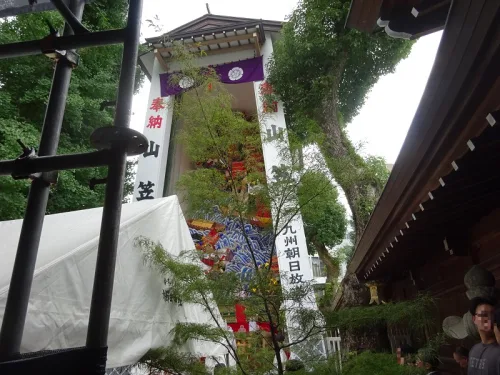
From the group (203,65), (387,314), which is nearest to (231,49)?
(203,65)

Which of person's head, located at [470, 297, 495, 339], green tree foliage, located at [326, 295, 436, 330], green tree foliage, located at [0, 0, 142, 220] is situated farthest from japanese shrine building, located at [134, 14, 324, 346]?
person's head, located at [470, 297, 495, 339]

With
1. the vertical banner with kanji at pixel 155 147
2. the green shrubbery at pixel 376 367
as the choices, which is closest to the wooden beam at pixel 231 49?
the vertical banner with kanji at pixel 155 147

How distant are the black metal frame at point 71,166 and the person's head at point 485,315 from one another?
1.98 m

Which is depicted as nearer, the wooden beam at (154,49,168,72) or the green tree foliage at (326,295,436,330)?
the green tree foliage at (326,295,436,330)

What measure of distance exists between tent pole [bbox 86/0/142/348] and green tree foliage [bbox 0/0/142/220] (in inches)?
274

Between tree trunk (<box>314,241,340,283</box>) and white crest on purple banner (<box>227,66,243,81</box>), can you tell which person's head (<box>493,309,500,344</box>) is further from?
tree trunk (<box>314,241,340,283</box>)

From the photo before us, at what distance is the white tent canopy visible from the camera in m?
2.94

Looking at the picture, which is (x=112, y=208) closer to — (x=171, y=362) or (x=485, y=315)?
(x=485, y=315)

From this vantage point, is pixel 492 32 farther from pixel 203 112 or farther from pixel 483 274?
pixel 203 112

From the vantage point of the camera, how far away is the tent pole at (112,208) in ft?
3.11

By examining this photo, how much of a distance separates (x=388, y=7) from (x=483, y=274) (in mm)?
2330

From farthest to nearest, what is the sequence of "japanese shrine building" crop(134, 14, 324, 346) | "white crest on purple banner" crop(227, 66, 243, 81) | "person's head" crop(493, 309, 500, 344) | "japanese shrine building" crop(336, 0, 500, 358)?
"white crest on purple banner" crop(227, 66, 243, 81) < "japanese shrine building" crop(134, 14, 324, 346) < "person's head" crop(493, 309, 500, 344) < "japanese shrine building" crop(336, 0, 500, 358)

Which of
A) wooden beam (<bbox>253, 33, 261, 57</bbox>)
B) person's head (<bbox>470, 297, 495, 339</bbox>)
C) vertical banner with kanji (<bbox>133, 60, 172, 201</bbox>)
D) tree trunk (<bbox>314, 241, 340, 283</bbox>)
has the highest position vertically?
wooden beam (<bbox>253, 33, 261, 57</bbox>)

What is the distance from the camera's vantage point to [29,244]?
1165mm
